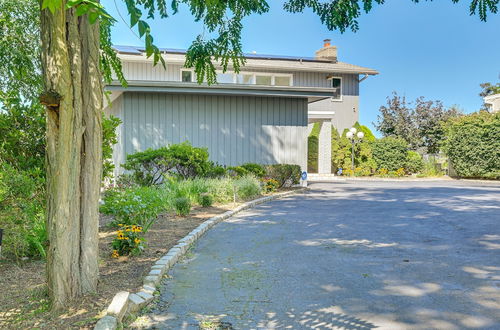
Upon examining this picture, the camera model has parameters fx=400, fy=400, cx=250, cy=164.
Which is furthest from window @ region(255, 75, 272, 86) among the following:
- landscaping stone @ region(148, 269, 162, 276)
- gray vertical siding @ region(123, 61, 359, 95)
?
landscaping stone @ region(148, 269, 162, 276)

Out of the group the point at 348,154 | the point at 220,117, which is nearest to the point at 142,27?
the point at 220,117

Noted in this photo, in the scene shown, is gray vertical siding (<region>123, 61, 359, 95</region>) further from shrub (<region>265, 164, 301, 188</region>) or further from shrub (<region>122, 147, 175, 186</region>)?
Result: shrub (<region>122, 147, 175, 186</region>)

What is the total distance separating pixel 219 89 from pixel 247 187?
415 centimetres

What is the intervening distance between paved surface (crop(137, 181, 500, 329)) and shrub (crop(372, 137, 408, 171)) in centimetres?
1553

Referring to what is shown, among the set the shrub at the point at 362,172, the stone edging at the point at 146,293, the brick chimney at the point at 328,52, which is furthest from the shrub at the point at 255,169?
the brick chimney at the point at 328,52

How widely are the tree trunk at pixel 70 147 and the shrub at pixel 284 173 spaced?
10.6 meters

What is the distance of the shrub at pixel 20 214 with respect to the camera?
4.42 metres

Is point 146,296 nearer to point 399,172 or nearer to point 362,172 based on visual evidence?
point 362,172

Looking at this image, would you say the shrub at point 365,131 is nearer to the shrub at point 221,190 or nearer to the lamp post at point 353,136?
the lamp post at point 353,136

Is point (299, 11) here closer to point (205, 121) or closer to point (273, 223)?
point (273, 223)

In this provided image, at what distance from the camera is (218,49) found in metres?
5.47

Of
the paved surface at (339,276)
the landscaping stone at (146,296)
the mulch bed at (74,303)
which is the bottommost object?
the paved surface at (339,276)

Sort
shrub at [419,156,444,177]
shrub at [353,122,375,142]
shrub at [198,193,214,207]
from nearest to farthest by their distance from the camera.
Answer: shrub at [198,193,214,207]
shrub at [419,156,444,177]
shrub at [353,122,375,142]

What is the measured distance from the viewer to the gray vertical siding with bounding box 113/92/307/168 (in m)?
13.9
